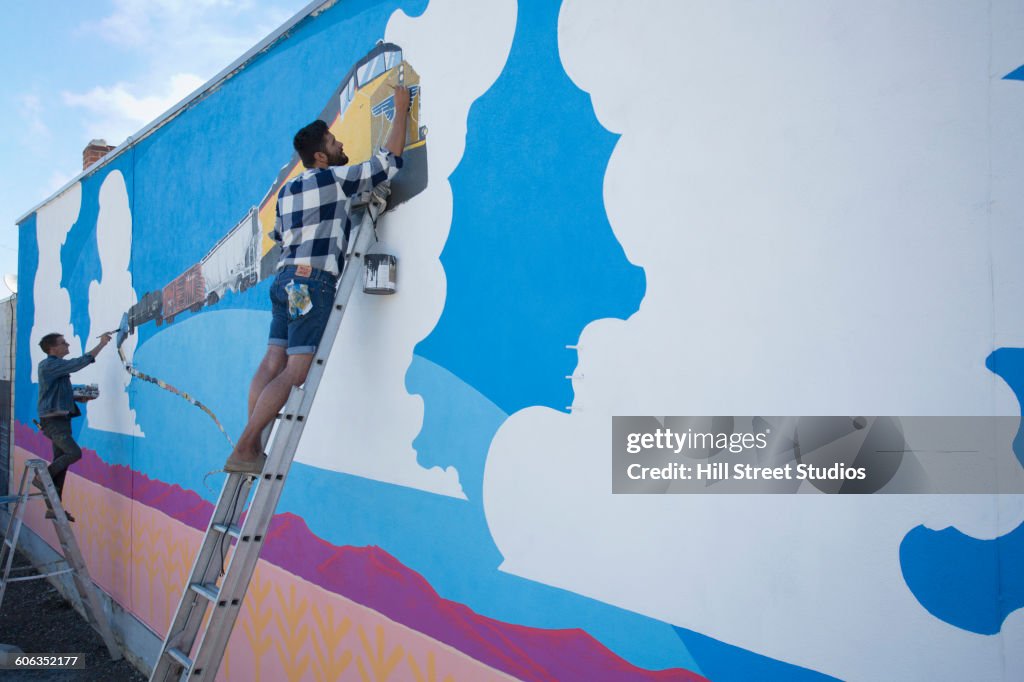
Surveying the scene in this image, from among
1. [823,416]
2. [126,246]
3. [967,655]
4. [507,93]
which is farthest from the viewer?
[126,246]

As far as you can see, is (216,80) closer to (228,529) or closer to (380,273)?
(380,273)

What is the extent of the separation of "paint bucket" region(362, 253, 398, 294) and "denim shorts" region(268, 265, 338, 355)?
163 mm

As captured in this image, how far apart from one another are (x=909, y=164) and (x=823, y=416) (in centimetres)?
65

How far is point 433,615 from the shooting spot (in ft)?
8.78

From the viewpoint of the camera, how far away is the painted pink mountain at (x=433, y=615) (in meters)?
2.14

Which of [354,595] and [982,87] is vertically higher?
[982,87]

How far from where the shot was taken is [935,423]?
1.60m

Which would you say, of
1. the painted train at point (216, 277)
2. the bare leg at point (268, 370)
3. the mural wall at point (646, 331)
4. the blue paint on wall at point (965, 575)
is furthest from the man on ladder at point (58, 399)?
the blue paint on wall at point (965, 575)

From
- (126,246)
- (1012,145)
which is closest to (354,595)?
(1012,145)

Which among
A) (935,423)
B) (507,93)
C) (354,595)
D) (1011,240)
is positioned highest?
(507,93)

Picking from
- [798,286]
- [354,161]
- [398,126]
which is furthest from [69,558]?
[798,286]

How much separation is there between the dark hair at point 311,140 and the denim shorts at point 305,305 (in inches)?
20.5

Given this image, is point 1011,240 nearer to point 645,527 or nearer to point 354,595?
point 645,527

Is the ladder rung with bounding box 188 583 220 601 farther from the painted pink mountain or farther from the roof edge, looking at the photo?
the roof edge
